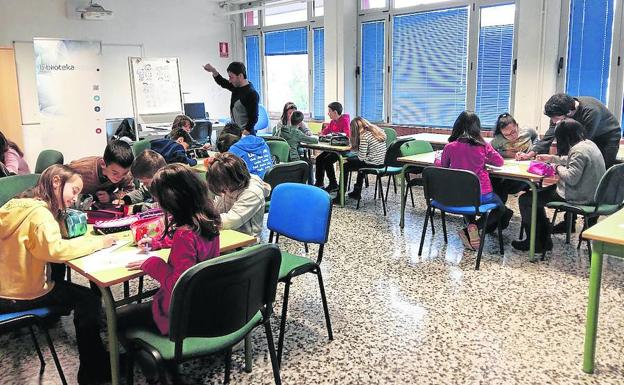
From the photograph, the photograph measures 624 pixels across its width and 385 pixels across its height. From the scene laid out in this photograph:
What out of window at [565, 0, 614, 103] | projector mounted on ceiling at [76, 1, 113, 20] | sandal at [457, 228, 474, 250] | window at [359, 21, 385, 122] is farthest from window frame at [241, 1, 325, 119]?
sandal at [457, 228, 474, 250]

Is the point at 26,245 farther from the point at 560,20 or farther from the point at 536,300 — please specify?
the point at 560,20

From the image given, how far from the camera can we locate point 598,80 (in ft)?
18.8

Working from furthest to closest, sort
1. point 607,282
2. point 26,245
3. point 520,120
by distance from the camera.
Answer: point 520,120
point 607,282
point 26,245

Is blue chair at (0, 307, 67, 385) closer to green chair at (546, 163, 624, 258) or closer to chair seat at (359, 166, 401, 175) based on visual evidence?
green chair at (546, 163, 624, 258)

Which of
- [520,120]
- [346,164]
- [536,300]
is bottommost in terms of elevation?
[536,300]

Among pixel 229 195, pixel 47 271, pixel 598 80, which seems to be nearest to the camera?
pixel 47 271

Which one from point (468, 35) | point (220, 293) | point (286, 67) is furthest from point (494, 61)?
point (220, 293)

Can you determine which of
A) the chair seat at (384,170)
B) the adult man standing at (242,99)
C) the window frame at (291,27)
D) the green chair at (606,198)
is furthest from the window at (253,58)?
the green chair at (606,198)

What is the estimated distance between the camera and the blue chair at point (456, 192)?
146 inches

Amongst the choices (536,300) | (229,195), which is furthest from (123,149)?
(536,300)

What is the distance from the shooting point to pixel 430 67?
7.24 metres

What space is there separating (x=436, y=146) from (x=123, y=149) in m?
4.30

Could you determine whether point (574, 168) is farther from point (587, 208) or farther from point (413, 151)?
point (413, 151)

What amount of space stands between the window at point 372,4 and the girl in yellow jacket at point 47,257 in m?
6.47
